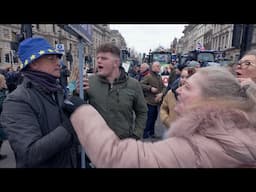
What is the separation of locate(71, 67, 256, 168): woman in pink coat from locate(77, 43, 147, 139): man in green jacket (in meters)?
1.17

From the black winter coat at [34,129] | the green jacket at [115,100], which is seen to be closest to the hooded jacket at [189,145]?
the black winter coat at [34,129]

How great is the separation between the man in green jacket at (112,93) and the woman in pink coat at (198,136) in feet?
3.84

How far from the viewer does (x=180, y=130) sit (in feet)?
2.69

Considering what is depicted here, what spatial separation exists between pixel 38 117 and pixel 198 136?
93 cm

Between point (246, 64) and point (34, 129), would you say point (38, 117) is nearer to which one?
point (34, 129)

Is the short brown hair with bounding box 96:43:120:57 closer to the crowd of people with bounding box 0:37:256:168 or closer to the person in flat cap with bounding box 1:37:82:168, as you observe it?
the crowd of people with bounding box 0:37:256:168

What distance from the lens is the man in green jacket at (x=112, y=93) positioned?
2.04 metres

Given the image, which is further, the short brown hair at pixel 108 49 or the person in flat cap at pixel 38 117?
the short brown hair at pixel 108 49

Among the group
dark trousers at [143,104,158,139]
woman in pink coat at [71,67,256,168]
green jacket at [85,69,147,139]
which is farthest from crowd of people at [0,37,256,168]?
dark trousers at [143,104,158,139]

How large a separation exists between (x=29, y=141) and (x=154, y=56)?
55.4 ft

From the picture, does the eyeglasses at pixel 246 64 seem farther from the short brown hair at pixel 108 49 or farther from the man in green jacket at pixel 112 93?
the short brown hair at pixel 108 49

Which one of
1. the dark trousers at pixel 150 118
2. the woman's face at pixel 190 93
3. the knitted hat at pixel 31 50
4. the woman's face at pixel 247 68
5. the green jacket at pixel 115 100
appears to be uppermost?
the knitted hat at pixel 31 50
